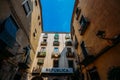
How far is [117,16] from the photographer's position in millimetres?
6016

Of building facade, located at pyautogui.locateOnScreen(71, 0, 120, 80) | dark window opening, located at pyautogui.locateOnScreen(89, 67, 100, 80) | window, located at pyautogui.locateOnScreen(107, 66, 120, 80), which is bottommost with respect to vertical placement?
window, located at pyautogui.locateOnScreen(107, 66, 120, 80)

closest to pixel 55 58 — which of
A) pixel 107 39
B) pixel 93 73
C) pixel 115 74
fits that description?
pixel 93 73

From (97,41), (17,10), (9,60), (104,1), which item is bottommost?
(9,60)

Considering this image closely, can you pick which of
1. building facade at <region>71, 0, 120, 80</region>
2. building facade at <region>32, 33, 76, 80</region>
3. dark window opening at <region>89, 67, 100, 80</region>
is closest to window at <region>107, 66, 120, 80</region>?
building facade at <region>71, 0, 120, 80</region>

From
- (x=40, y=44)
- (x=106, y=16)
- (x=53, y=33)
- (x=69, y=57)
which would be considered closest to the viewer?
Result: (x=106, y=16)

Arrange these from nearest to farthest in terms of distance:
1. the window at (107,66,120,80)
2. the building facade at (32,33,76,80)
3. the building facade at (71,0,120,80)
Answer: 1. the window at (107,66,120,80)
2. the building facade at (71,0,120,80)
3. the building facade at (32,33,76,80)

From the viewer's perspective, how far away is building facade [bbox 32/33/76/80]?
50.4ft

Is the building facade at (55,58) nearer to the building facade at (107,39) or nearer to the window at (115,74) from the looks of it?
the building facade at (107,39)

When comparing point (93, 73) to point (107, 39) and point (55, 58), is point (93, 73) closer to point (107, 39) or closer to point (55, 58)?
point (107, 39)

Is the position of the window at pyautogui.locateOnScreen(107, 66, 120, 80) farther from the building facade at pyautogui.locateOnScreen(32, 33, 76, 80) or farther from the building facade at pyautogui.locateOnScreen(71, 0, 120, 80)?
the building facade at pyautogui.locateOnScreen(32, 33, 76, 80)

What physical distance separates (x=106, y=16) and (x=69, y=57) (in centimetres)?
1225

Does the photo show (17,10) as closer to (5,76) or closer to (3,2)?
(3,2)

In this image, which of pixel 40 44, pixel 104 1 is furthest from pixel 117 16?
pixel 40 44

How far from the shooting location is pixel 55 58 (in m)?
18.2
